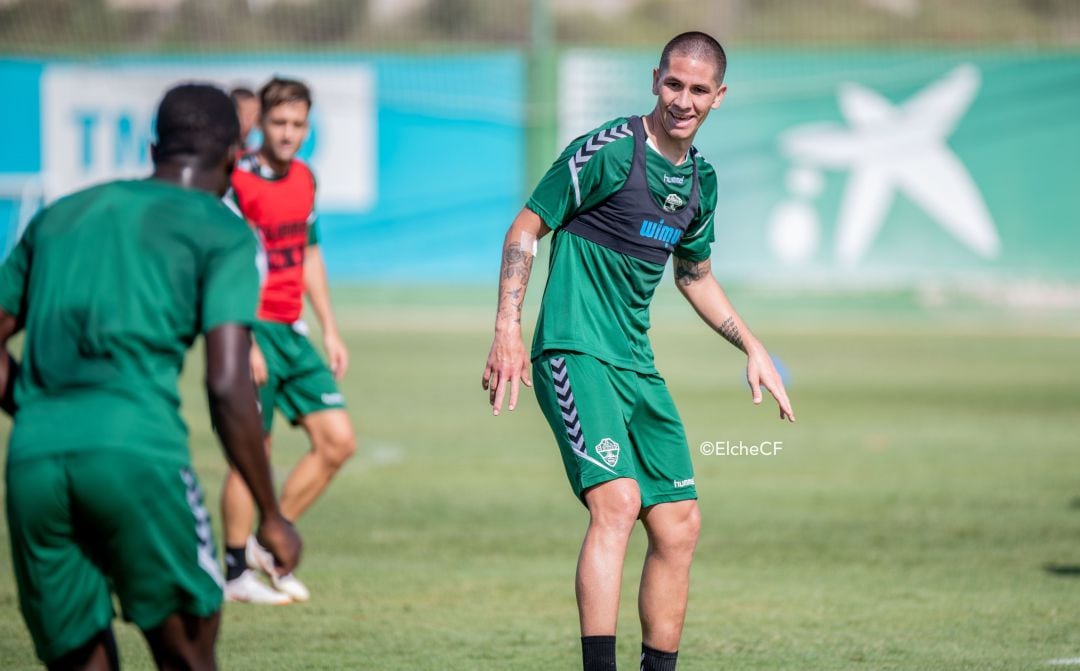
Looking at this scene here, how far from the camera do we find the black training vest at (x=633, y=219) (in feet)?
18.5

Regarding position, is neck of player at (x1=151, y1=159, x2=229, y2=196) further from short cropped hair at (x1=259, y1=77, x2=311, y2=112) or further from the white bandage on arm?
short cropped hair at (x1=259, y1=77, x2=311, y2=112)

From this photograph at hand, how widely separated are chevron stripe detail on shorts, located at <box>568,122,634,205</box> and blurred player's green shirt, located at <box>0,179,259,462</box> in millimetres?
1831

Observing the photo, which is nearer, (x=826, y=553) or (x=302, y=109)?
(x=302, y=109)

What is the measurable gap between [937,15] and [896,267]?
1218cm

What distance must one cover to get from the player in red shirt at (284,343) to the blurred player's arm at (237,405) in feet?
12.4

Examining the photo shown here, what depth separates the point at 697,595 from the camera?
26.0ft

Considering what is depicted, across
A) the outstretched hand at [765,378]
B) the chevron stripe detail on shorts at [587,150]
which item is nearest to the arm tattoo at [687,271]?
the outstretched hand at [765,378]

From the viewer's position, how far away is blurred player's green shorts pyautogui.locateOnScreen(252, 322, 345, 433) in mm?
7984

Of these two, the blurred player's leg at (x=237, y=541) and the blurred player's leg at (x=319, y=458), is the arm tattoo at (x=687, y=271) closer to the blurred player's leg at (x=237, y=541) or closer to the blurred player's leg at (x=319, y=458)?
the blurred player's leg at (x=319, y=458)

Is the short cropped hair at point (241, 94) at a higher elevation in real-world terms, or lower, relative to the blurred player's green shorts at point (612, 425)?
higher

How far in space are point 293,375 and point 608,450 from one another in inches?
120

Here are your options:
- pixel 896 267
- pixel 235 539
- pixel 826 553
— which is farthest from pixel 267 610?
pixel 896 267

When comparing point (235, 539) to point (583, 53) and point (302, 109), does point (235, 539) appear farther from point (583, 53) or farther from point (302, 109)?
point (583, 53)

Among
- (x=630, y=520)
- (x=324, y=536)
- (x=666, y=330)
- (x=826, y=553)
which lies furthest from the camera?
(x=666, y=330)
